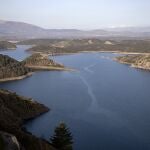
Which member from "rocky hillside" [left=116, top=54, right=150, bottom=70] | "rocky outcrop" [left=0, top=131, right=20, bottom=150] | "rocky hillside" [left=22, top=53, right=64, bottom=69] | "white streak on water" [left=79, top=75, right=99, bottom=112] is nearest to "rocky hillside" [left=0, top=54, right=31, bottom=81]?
"rocky hillside" [left=22, top=53, right=64, bottom=69]

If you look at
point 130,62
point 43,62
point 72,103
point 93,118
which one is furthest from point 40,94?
point 130,62

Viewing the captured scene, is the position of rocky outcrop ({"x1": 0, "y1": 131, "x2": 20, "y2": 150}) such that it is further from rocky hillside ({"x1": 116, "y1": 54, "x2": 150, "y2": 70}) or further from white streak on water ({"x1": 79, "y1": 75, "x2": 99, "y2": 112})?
rocky hillside ({"x1": 116, "y1": 54, "x2": 150, "y2": 70})

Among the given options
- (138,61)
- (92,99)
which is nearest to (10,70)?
(92,99)

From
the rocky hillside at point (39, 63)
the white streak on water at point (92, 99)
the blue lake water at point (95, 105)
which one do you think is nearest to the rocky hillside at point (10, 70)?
the blue lake water at point (95, 105)

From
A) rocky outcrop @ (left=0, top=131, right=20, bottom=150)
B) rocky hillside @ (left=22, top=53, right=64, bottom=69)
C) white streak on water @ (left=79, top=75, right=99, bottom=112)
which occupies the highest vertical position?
rocky outcrop @ (left=0, top=131, right=20, bottom=150)

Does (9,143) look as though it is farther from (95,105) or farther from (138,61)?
(138,61)

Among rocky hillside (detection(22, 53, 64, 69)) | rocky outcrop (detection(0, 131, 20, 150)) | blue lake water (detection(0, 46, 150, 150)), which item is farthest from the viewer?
rocky hillside (detection(22, 53, 64, 69))

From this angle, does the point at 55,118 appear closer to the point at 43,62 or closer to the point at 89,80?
the point at 89,80

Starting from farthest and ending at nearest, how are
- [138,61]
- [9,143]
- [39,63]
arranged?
[138,61]
[39,63]
[9,143]
